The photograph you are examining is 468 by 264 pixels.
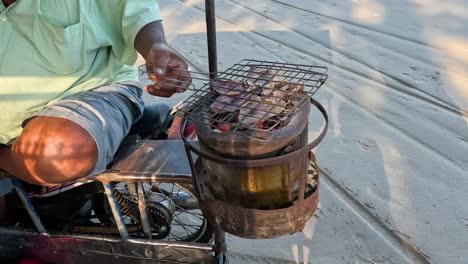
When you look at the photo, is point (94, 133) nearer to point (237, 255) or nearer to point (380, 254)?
point (237, 255)

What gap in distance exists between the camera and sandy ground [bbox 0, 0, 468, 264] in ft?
7.59

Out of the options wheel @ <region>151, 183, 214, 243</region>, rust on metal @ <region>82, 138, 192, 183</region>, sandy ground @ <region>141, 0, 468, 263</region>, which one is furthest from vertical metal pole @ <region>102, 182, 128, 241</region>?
sandy ground @ <region>141, 0, 468, 263</region>

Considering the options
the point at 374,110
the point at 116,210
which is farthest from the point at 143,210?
the point at 374,110

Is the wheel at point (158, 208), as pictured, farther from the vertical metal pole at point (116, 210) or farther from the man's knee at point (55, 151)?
the man's knee at point (55, 151)

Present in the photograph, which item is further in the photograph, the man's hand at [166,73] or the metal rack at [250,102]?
the man's hand at [166,73]

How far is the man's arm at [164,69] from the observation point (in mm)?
1487

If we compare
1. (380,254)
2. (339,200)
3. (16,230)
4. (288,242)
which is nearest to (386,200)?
(339,200)

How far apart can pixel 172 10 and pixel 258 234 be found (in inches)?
167

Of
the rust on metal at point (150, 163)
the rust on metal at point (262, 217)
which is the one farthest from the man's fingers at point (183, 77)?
the rust on metal at point (262, 217)

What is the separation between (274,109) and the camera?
1226 mm

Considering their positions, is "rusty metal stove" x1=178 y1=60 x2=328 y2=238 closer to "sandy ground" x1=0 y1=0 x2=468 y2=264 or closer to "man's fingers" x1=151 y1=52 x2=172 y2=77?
"man's fingers" x1=151 y1=52 x2=172 y2=77

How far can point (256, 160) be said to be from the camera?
1175 millimetres

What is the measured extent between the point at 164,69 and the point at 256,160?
0.49 metres

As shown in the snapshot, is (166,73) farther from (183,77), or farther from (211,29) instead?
(211,29)
